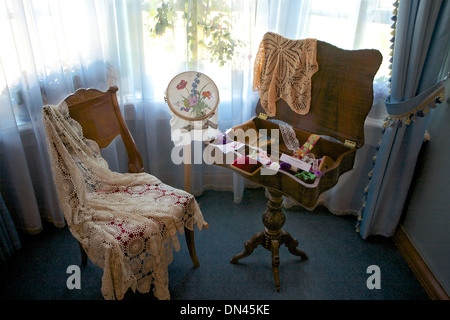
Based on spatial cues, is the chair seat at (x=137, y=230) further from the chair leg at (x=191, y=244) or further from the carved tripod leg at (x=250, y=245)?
the carved tripod leg at (x=250, y=245)

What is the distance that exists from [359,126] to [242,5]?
1116mm

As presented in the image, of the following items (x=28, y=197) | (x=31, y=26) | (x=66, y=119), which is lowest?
(x=28, y=197)

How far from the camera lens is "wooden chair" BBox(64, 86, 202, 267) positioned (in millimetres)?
1659

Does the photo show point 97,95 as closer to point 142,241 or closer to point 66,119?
point 66,119

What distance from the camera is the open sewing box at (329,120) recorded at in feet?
4.47

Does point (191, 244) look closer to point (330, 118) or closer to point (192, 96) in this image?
point (192, 96)

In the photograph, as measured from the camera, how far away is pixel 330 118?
159cm

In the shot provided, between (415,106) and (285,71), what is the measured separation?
2.45ft

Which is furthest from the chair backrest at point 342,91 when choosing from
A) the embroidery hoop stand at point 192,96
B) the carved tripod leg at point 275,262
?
the carved tripod leg at point 275,262

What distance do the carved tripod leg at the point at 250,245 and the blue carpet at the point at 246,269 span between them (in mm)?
53

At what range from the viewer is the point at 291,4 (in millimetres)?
2010

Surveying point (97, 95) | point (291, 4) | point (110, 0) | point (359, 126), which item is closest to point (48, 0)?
point (110, 0)

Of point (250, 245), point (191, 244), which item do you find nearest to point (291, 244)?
point (250, 245)

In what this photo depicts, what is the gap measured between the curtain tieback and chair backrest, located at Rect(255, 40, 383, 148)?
425mm
